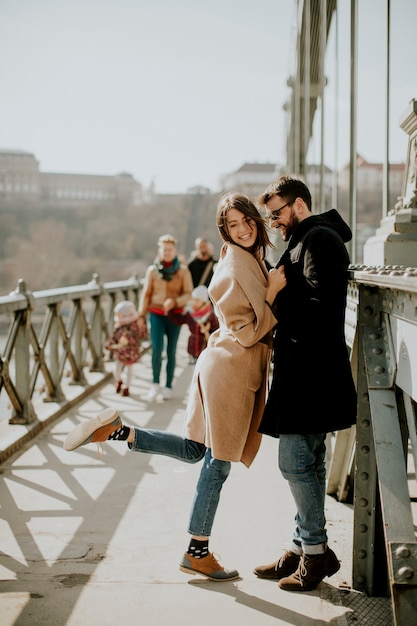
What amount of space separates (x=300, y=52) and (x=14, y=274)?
68.7 metres

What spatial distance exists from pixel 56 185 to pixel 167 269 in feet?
310

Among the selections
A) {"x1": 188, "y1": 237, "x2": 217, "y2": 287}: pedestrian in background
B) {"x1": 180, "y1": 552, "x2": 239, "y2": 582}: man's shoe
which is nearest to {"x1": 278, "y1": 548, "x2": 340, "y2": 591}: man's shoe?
{"x1": 180, "y1": 552, "x2": 239, "y2": 582}: man's shoe

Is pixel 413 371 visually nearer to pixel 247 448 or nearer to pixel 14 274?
pixel 247 448

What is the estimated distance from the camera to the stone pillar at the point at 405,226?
299cm

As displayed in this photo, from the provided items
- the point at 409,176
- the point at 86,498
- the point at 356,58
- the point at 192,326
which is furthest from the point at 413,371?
the point at 192,326

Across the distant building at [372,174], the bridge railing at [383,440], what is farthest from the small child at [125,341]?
the bridge railing at [383,440]

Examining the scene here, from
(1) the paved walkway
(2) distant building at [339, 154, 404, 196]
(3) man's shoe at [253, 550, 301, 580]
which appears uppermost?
(2) distant building at [339, 154, 404, 196]

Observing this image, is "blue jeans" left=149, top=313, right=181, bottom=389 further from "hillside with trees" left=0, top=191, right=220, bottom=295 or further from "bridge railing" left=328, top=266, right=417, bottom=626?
"hillside with trees" left=0, top=191, right=220, bottom=295

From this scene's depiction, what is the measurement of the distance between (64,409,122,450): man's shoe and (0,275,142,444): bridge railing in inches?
75.1

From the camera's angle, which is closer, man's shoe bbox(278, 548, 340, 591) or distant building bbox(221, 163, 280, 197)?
man's shoe bbox(278, 548, 340, 591)

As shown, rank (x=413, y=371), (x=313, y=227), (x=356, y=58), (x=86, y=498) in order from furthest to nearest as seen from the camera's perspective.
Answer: (x=356, y=58), (x=86, y=498), (x=313, y=227), (x=413, y=371)

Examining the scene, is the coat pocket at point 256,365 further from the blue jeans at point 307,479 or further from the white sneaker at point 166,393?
the white sneaker at point 166,393

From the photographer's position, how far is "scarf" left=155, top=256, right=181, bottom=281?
673 cm

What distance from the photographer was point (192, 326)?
23.0 ft
